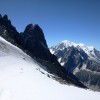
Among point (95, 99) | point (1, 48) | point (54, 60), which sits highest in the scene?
point (54, 60)

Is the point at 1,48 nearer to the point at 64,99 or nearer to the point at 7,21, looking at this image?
the point at 64,99

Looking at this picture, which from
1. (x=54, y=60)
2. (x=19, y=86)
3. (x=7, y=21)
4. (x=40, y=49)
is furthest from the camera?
(x=40, y=49)

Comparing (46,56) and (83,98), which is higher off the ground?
(46,56)

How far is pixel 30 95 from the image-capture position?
19.8m

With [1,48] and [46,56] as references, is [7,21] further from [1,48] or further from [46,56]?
[1,48]

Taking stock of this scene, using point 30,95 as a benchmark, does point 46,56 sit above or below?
above

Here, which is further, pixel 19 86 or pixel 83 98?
pixel 19 86

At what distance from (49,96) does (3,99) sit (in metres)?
4.15

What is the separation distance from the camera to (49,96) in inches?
763

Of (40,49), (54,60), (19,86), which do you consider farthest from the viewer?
(40,49)

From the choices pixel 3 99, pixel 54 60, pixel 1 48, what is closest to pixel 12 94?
pixel 3 99

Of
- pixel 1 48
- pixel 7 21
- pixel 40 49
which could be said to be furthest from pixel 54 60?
pixel 1 48

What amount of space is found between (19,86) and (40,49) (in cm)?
17568

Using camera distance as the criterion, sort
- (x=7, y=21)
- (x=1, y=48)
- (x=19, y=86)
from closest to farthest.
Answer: (x=19, y=86) < (x=1, y=48) < (x=7, y=21)
